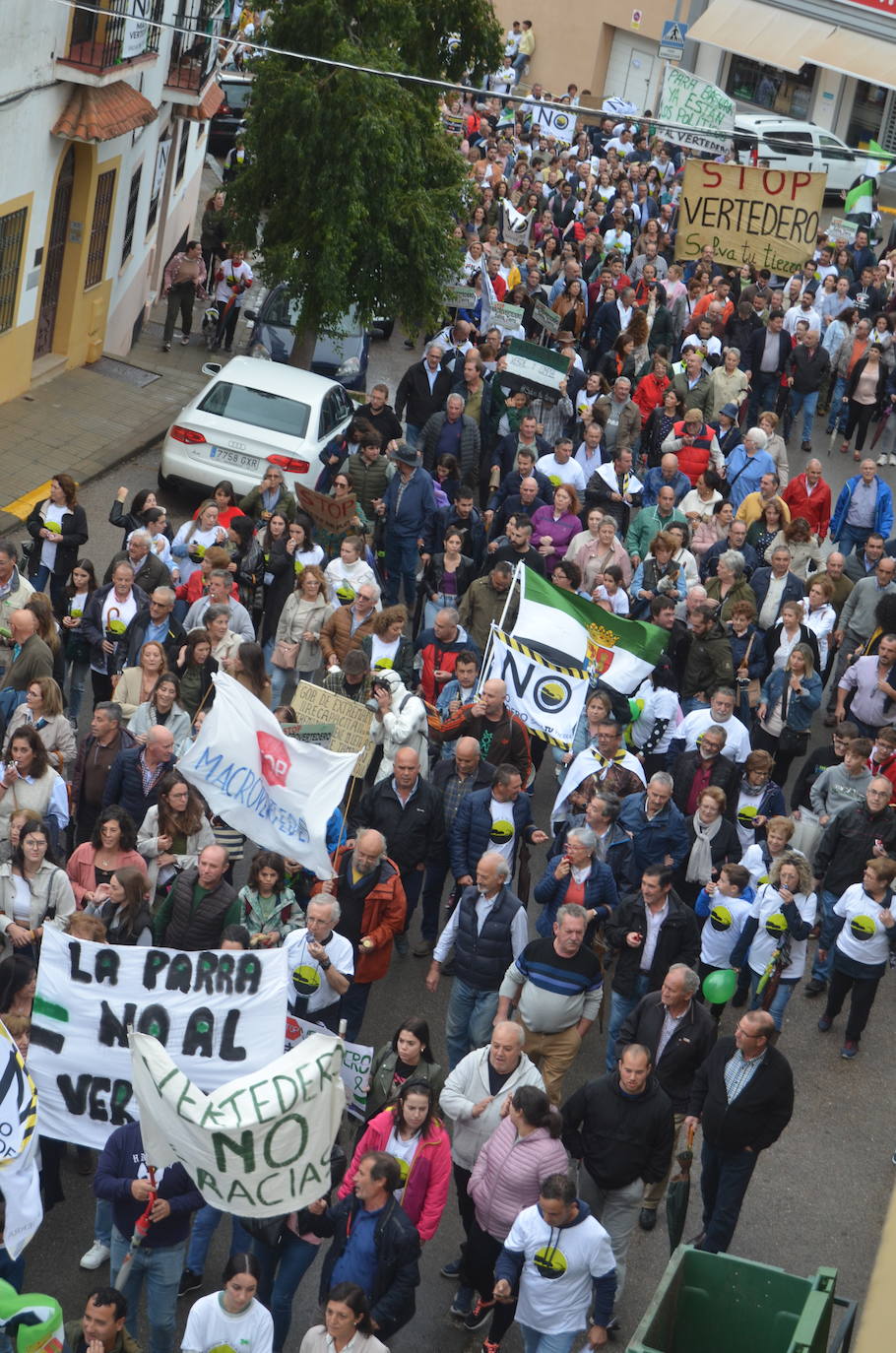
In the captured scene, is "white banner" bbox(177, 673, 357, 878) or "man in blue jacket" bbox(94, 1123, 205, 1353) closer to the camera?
"man in blue jacket" bbox(94, 1123, 205, 1353)

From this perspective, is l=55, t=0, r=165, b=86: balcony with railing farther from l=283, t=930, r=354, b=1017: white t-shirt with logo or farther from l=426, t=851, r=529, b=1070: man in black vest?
l=283, t=930, r=354, b=1017: white t-shirt with logo

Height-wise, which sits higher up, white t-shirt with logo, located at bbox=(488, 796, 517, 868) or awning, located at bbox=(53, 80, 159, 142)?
awning, located at bbox=(53, 80, 159, 142)

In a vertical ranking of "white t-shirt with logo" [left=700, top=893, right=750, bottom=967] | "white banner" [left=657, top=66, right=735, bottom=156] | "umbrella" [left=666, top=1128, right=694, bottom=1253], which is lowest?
"umbrella" [left=666, top=1128, right=694, bottom=1253]

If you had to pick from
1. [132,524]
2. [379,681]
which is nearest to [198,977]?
[379,681]

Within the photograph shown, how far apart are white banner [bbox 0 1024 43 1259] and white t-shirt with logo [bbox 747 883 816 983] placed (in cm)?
447

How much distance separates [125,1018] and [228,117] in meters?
29.9

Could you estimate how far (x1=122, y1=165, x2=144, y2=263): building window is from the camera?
24.9m

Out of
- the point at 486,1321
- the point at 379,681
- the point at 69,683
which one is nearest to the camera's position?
the point at 486,1321

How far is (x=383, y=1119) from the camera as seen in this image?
8.52 m

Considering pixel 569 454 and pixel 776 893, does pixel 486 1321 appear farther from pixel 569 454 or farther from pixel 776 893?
pixel 569 454

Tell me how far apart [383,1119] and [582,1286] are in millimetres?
1113

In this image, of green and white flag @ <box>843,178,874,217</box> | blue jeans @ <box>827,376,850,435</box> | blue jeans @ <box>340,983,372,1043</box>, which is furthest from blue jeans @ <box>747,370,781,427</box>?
blue jeans @ <box>340,983,372,1043</box>

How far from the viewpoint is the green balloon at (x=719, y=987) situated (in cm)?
1077

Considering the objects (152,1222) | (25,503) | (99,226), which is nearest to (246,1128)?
(152,1222)
